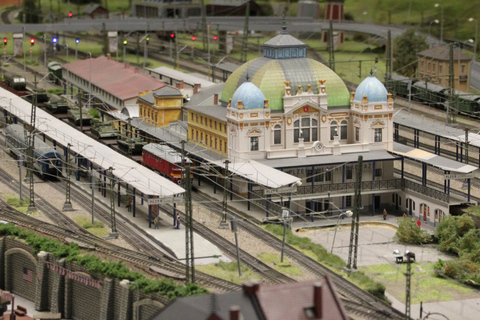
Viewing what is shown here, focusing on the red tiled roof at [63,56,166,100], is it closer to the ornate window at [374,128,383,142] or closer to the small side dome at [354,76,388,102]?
the small side dome at [354,76,388,102]

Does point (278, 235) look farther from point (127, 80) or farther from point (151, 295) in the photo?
point (127, 80)

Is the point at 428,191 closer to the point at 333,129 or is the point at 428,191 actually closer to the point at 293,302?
the point at 333,129

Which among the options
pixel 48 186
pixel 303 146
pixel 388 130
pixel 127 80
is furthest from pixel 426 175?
pixel 127 80

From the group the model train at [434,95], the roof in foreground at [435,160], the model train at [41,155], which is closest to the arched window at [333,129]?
the roof in foreground at [435,160]

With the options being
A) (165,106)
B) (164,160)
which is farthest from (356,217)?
(165,106)

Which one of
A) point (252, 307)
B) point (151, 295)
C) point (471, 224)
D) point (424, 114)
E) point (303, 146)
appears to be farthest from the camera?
point (424, 114)

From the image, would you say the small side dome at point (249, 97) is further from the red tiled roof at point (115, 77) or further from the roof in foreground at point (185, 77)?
the roof in foreground at point (185, 77)
